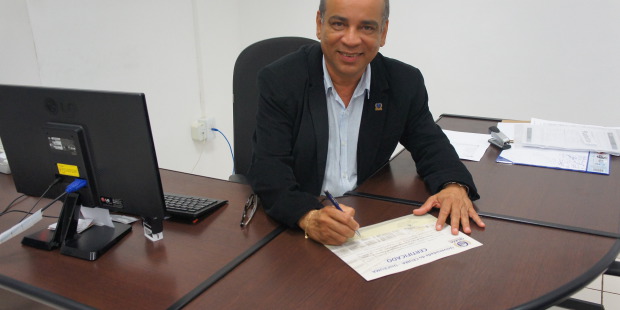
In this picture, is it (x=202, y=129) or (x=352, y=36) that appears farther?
(x=202, y=129)

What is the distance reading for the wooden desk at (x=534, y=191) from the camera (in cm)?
121

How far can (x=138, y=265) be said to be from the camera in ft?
3.44

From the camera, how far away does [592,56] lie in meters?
2.51

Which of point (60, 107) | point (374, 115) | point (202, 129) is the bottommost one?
point (202, 129)

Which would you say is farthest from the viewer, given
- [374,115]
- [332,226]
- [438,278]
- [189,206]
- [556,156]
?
[556,156]

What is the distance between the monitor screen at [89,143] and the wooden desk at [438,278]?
0.29 metres

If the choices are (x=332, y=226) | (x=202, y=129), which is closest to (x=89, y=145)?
(x=332, y=226)

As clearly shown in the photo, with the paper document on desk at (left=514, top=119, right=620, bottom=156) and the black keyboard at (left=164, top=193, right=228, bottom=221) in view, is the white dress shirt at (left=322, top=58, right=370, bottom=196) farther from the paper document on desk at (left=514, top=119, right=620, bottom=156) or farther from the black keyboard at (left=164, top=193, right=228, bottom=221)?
the paper document on desk at (left=514, top=119, right=620, bottom=156)

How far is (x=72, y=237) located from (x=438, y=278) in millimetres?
860

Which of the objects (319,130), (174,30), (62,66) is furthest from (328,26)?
(174,30)

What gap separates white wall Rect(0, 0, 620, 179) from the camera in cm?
225

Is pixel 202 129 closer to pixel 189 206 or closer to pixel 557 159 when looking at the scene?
pixel 189 206

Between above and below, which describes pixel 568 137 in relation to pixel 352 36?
below

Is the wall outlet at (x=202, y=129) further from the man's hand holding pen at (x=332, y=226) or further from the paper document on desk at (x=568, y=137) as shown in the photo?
the man's hand holding pen at (x=332, y=226)
